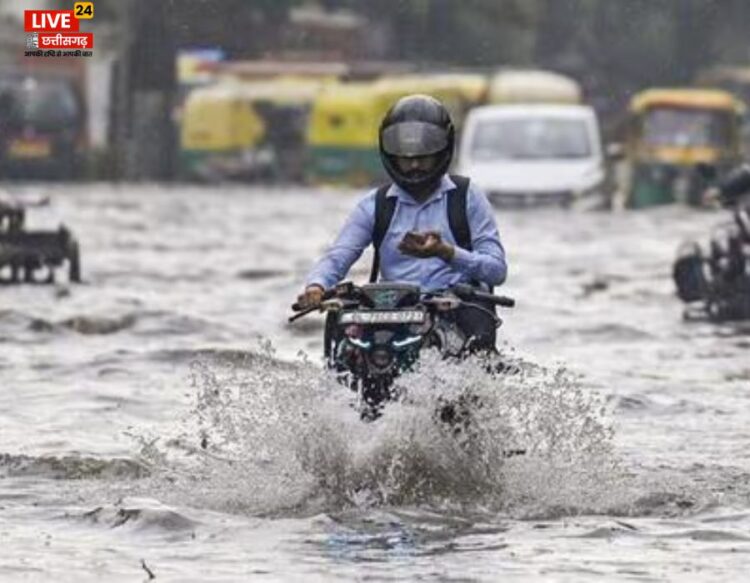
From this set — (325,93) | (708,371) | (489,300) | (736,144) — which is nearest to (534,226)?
(736,144)

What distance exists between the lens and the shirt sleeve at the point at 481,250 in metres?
11.0

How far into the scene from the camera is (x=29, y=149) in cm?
5425

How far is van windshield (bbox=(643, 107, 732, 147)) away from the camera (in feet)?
148

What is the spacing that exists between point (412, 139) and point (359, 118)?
4067 cm

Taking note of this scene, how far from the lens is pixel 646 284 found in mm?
25984

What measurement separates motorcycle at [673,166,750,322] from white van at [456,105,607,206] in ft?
63.5

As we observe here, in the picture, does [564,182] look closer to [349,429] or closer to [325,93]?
[325,93]

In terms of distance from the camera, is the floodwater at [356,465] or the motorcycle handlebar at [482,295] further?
the motorcycle handlebar at [482,295]

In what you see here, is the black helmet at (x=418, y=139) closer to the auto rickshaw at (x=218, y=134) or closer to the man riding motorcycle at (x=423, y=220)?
the man riding motorcycle at (x=423, y=220)

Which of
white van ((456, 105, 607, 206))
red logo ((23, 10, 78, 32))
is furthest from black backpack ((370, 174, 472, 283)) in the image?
white van ((456, 105, 607, 206))

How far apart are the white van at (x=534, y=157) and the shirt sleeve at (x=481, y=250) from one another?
29.9m

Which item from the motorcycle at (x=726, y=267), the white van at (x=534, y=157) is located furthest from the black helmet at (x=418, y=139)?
the white van at (x=534, y=157)

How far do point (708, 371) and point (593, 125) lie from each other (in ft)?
88.0

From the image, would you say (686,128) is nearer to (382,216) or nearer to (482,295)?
(382,216)
